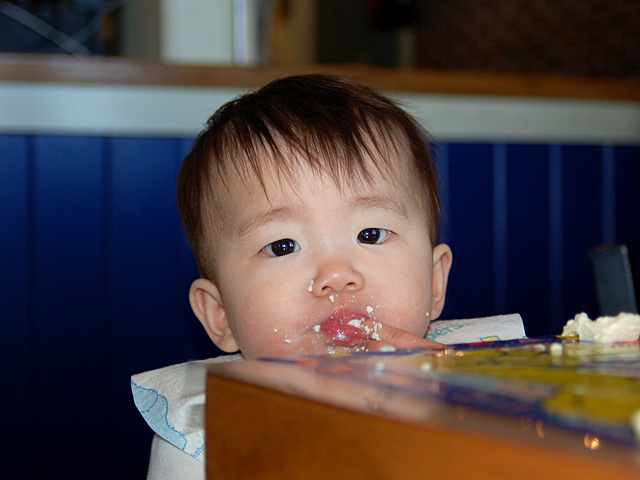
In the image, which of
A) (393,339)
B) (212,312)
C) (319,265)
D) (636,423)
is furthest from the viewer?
(212,312)

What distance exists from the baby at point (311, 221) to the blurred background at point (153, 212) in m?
0.72

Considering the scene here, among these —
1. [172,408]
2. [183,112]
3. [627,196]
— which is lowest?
[172,408]

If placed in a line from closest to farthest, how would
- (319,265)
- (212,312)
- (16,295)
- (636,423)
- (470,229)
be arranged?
(636,423) < (319,265) < (212,312) < (16,295) < (470,229)

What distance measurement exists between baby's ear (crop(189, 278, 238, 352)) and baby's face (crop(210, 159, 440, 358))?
64mm

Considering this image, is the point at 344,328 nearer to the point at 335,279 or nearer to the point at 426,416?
the point at 335,279

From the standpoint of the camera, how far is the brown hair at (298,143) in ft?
2.86

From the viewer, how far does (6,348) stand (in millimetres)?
1616

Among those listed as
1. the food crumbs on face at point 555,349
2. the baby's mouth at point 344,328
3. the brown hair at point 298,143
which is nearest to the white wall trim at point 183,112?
the brown hair at point 298,143

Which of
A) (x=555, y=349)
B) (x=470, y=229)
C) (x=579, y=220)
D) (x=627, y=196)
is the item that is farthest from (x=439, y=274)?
(x=627, y=196)

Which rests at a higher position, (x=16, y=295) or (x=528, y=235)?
(x=528, y=235)

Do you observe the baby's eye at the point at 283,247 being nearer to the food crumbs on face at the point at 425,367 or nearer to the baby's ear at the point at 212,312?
the baby's ear at the point at 212,312

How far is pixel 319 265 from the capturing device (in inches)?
31.1

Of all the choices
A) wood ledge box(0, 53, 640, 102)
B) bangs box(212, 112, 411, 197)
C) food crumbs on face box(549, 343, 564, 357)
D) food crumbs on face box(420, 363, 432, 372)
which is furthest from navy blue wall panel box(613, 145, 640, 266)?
food crumbs on face box(420, 363, 432, 372)

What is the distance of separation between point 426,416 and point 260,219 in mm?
604
